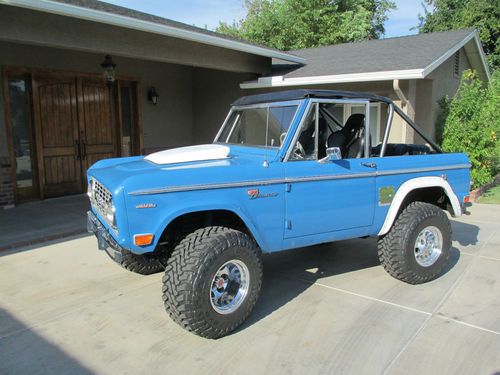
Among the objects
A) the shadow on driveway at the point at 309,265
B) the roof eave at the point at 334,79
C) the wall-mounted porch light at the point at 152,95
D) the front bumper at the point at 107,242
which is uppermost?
the roof eave at the point at 334,79

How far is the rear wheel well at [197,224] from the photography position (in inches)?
144

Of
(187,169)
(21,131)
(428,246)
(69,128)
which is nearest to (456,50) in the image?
(428,246)

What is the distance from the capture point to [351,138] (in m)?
Result: 4.58

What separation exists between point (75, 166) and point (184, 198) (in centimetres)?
707

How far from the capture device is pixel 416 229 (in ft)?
14.6

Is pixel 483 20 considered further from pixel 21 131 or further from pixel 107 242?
pixel 107 242

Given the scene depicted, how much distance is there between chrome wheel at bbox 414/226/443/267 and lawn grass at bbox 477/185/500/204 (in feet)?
16.7

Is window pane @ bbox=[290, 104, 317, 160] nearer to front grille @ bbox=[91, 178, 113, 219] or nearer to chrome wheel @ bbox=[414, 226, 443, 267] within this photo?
chrome wheel @ bbox=[414, 226, 443, 267]

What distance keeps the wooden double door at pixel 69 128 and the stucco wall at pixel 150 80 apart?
0.32m

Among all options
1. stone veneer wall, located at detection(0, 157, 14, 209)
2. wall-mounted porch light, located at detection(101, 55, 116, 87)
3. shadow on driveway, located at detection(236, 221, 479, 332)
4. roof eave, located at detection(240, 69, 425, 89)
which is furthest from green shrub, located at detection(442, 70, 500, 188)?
stone veneer wall, located at detection(0, 157, 14, 209)

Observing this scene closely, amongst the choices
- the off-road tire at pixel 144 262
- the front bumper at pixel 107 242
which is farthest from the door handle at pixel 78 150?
the front bumper at pixel 107 242

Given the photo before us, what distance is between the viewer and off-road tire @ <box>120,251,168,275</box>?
409 centimetres

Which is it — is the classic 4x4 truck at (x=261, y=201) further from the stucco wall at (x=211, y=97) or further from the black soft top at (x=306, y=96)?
the stucco wall at (x=211, y=97)

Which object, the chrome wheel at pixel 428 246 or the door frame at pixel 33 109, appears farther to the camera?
the door frame at pixel 33 109
